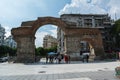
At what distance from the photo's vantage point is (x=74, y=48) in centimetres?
3747

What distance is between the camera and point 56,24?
3791 centimetres

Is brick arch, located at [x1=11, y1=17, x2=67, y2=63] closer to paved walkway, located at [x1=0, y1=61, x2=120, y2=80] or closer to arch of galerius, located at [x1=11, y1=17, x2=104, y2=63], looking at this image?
arch of galerius, located at [x1=11, y1=17, x2=104, y2=63]

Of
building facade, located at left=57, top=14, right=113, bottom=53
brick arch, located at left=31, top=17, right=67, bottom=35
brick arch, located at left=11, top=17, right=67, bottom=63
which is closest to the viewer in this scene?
brick arch, located at left=11, top=17, right=67, bottom=63

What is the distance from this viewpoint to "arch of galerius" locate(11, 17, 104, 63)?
3672 cm

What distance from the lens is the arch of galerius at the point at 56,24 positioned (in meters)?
36.7

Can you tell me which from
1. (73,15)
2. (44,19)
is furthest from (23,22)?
(73,15)

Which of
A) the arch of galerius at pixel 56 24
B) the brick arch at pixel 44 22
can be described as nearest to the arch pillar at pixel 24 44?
the arch of galerius at pixel 56 24

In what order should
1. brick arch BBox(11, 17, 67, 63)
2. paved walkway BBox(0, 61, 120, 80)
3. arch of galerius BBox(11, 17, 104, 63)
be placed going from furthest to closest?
1. arch of galerius BBox(11, 17, 104, 63)
2. brick arch BBox(11, 17, 67, 63)
3. paved walkway BBox(0, 61, 120, 80)

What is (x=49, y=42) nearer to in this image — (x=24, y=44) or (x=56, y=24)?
(x=56, y=24)

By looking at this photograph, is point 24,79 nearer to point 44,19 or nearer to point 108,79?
point 108,79

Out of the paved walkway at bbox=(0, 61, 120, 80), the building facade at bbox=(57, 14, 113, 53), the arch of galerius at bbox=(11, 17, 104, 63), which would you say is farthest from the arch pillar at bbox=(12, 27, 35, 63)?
the building facade at bbox=(57, 14, 113, 53)

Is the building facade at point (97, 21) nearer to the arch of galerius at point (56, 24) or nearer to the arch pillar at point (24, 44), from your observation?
the arch of galerius at point (56, 24)

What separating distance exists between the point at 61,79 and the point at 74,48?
2395 cm

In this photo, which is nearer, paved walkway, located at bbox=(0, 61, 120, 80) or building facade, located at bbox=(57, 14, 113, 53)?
paved walkway, located at bbox=(0, 61, 120, 80)
